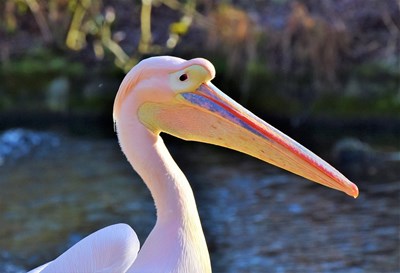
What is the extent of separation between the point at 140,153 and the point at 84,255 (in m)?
0.36

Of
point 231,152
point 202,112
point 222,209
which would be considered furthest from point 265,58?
point 202,112

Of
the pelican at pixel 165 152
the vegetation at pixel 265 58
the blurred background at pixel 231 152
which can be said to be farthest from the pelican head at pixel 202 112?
the vegetation at pixel 265 58

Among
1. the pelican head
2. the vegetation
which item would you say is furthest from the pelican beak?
the vegetation

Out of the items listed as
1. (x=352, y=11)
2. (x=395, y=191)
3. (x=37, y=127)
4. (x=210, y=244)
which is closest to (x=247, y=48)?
(x=352, y=11)

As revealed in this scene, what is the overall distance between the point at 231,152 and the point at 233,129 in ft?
19.3

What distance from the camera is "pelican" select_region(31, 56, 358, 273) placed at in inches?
112

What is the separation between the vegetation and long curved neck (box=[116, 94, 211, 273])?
244 inches

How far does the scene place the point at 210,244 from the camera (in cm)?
632

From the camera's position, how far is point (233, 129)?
291 cm

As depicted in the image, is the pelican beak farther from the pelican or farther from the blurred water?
the blurred water

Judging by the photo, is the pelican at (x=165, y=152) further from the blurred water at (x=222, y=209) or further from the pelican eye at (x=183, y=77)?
the blurred water at (x=222, y=209)

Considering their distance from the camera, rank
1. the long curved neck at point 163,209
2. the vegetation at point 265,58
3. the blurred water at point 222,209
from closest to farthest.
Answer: the long curved neck at point 163,209
the blurred water at point 222,209
the vegetation at point 265,58

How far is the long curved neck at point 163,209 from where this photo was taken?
111 inches

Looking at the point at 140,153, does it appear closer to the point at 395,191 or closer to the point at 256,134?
the point at 256,134
